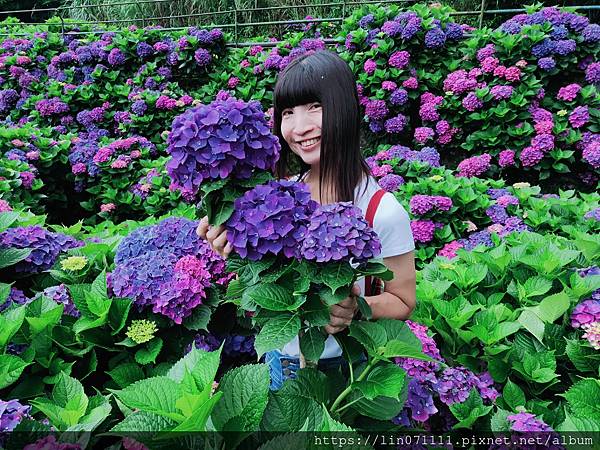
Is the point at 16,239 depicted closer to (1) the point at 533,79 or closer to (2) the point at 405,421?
(2) the point at 405,421

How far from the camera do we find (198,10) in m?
10.7

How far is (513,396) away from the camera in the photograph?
128 centimetres

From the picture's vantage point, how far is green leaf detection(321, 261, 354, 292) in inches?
33.3

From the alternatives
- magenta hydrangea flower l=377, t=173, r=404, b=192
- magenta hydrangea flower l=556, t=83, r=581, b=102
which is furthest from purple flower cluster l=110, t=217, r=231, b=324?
magenta hydrangea flower l=556, t=83, r=581, b=102

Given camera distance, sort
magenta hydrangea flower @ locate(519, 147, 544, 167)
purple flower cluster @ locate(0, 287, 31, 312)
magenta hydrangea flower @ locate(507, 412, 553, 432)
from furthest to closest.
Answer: magenta hydrangea flower @ locate(519, 147, 544, 167)
purple flower cluster @ locate(0, 287, 31, 312)
magenta hydrangea flower @ locate(507, 412, 553, 432)

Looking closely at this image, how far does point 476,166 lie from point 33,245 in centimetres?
326

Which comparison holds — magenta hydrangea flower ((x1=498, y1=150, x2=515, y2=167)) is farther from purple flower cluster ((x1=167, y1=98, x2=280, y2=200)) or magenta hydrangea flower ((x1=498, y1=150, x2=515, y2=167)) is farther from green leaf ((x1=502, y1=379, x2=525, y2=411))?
purple flower cluster ((x1=167, y1=98, x2=280, y2=200))

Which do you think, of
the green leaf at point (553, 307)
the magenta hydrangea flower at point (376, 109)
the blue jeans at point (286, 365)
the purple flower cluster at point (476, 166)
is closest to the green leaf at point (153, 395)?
the blue jeans at point (286, 365)

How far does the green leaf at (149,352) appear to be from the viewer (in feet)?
4.44

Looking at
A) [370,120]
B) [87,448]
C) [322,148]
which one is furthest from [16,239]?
[370,120]

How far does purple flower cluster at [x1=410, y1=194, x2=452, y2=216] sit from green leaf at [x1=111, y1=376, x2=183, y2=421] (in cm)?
226

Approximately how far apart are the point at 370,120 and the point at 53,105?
11.8 ft

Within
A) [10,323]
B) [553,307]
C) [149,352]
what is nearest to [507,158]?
[553,307]

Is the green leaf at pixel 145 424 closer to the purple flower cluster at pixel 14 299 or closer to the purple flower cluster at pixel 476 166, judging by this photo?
the purple flower cluster at pixel 14 299
